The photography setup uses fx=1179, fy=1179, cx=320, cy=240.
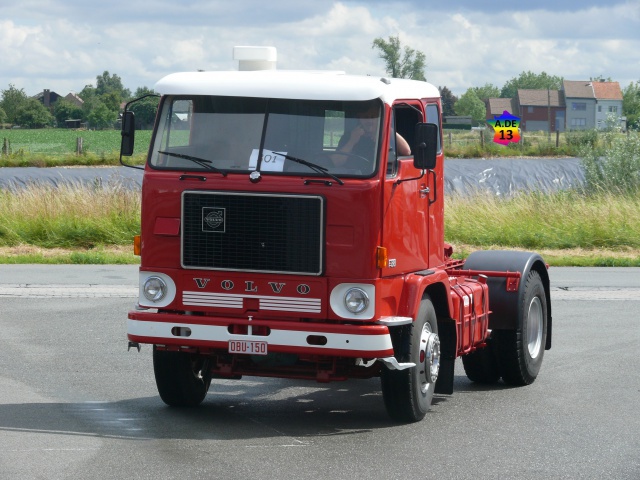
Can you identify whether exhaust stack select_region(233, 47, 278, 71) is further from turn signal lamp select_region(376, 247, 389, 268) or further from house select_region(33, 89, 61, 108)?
house select_region(33, 89, 61, 108)

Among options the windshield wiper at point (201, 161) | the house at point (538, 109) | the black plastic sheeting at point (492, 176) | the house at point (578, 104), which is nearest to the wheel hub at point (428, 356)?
the windshield wiper at point (201, 161)

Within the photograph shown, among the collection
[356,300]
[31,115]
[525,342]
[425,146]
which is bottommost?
[525,342]

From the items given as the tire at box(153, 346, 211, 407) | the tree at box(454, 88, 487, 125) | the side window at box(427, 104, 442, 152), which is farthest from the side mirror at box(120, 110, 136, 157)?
the tree at box(454, 88, 487, 125)

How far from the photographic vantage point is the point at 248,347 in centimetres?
804

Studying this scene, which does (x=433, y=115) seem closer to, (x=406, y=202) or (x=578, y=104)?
(x=406, y=202)

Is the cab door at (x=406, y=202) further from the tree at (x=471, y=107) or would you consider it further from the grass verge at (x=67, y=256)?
the tree at (x=471, y=107)

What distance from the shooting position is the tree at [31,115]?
109 m

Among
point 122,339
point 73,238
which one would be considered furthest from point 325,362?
point 73,238

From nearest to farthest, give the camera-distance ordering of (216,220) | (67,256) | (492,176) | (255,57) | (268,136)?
(216,220), (268,136), (255,57), (67,256), (492,176)

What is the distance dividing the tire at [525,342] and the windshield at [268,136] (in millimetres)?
2824

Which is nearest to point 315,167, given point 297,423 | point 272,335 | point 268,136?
point 268,136

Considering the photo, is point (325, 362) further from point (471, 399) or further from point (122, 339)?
point (122, 339)

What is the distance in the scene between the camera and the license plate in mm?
8008

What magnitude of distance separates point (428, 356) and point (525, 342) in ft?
6.39
